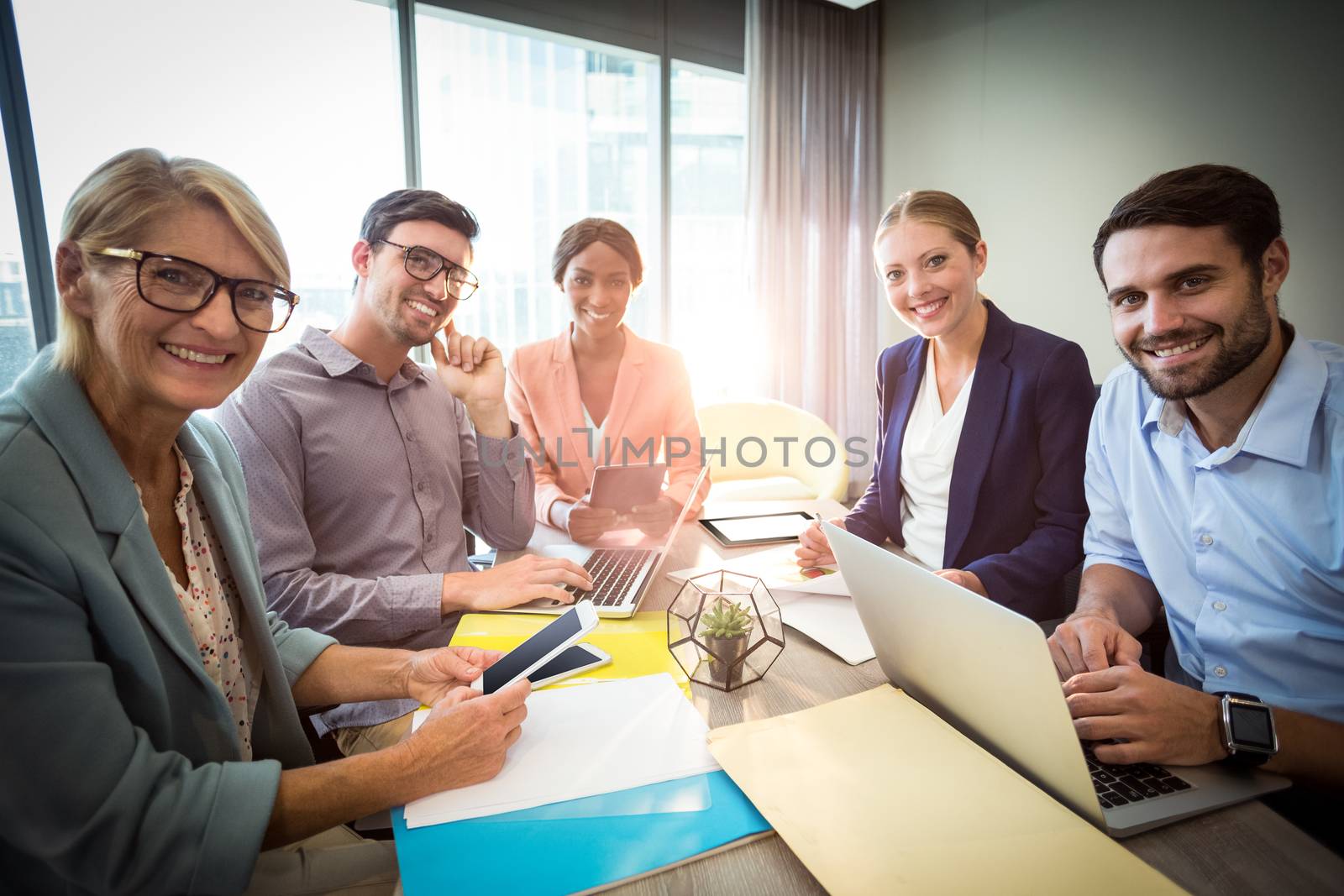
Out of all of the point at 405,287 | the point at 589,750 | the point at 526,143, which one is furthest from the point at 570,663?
the point at 526,143

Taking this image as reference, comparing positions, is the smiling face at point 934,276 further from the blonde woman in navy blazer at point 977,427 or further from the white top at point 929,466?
the white top at point 929,466

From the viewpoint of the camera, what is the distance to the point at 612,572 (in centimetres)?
146

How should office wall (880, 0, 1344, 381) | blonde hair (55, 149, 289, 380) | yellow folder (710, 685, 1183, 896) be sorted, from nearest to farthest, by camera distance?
yellow folder (710, 685, 1183, 896) < blonde hair (55, 149, 289, 380) < office wall (880, 0, 1344, 381)

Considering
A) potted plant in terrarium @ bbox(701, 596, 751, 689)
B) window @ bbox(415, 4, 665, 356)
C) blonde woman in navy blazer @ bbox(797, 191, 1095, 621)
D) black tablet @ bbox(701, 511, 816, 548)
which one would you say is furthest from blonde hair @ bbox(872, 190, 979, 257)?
window @ bbox(415, 4, 665, 356)

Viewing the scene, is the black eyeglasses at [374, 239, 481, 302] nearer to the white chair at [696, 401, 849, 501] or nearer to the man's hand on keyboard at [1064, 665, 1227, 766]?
the man's hand on keyboard at [1064, 665, 1227, 766]

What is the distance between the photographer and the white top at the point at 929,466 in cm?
175

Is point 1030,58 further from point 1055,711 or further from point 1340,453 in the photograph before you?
point 1055,711

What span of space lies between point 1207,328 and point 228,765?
160 cm

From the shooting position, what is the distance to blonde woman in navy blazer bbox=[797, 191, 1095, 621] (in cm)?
154

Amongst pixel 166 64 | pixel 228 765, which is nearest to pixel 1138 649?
pixel 228 765

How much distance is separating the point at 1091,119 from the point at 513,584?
3847 mm

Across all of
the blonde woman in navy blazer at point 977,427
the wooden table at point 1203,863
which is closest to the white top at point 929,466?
the blonde woman in navy blazer at point 977,427

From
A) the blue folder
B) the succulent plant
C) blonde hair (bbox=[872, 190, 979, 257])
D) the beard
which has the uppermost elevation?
blonde hair (bbox=[872, 190, 979, 257])

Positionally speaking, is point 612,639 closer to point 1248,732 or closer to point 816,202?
point 1248,732
